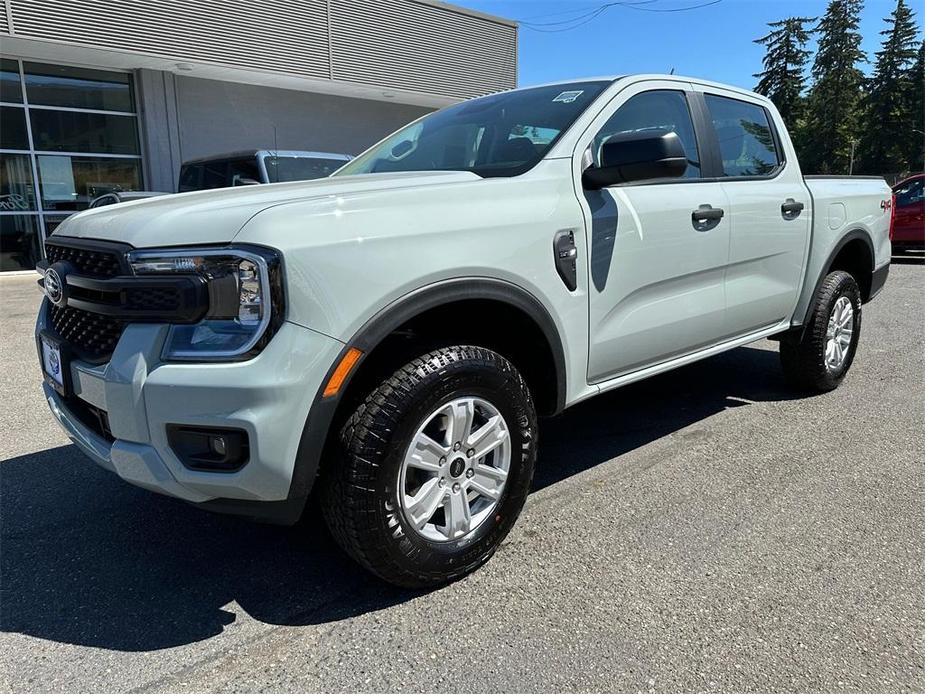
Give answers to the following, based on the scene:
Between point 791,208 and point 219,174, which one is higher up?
point 219,174

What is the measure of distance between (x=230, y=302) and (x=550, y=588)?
1464mm

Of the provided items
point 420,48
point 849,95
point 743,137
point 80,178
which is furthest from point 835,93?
point 743,137

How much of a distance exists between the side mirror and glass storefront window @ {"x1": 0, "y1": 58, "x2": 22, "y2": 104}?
559 inches

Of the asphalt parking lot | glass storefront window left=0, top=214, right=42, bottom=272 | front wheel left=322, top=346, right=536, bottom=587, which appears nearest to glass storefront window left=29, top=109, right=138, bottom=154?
glass storefront window left=0, top=214, right=42, bottom=272

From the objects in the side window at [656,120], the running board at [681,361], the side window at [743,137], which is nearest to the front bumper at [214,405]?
the running board at [681,361]

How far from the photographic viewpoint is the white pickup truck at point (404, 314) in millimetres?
2006

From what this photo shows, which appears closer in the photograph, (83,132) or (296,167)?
(296,167)

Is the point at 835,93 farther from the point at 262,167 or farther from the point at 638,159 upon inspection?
the point at 638,159

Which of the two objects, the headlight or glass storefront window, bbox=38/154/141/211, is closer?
the headlight

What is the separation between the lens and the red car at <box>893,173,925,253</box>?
44.1 feet

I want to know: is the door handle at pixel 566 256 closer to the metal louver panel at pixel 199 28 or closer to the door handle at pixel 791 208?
the door handle at pixel 791 208

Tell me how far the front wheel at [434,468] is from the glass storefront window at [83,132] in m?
Result: 14.3

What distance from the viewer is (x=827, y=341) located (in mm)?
4609

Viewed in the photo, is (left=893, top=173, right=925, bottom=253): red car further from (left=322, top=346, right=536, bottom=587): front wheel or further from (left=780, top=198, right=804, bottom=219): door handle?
(left=322, top=346, right=536, bottom=587): front wheel
